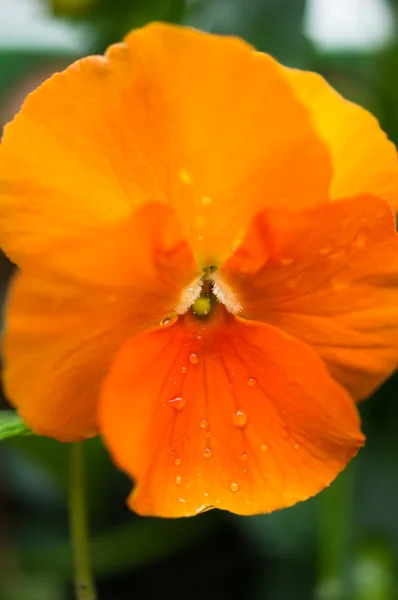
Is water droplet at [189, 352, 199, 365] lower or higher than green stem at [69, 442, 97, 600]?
higher

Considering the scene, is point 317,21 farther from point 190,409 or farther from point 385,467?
point 190,409

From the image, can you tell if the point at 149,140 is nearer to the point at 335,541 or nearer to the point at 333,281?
the point at 333,281

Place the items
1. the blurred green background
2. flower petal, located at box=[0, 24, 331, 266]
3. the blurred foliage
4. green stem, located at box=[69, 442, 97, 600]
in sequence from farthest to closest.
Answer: the blurred foliage
the blurred green background
green stem, located at box=[69, 442, 97, 600]
flower petal, located at box=[0, 24, 331, 266]

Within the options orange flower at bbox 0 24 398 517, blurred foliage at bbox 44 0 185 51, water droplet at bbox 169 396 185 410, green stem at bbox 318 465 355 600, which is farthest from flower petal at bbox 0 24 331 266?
blurred foliage at bbox 44 0 185 51

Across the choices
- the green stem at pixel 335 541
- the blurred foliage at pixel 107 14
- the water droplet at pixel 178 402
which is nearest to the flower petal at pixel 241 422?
the water droplet at pixel 178 402

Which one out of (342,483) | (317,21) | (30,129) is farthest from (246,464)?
(317,21)

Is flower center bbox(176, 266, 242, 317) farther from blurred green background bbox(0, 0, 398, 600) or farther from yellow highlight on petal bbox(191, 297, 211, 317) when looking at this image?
blurred green background bbox(0, 0, 398, 600)
